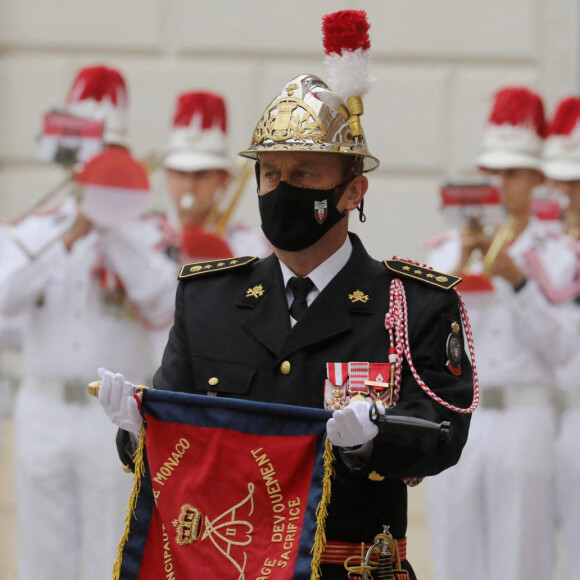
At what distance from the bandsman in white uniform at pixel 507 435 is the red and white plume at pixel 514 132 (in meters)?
0.43

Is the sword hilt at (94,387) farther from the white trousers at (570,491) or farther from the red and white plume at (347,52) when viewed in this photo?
the white trousers at (570,491)

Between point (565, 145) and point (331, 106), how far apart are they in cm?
322

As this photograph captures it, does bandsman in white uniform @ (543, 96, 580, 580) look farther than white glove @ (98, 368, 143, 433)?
Yes

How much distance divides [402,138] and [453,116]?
1.14 ft

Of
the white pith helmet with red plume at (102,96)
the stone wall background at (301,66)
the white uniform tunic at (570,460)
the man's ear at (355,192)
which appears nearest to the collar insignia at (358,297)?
the man's ear at (355,192)

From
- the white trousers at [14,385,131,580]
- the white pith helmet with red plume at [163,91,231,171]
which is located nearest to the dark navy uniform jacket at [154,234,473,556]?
the white trousers at [14,385,131,580]

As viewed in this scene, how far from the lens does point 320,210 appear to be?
3.28m

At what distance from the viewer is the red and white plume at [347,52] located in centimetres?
331

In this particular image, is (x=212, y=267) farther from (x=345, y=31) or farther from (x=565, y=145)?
(x=565, y=145)

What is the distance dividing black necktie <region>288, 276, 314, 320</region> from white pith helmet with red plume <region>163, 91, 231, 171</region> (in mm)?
3306

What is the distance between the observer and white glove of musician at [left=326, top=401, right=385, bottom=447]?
2.85m

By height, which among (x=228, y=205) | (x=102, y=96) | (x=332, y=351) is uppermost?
(x=102, y=96)

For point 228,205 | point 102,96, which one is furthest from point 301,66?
point 102,96

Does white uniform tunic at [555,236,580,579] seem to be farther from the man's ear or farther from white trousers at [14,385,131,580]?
the man's ear
